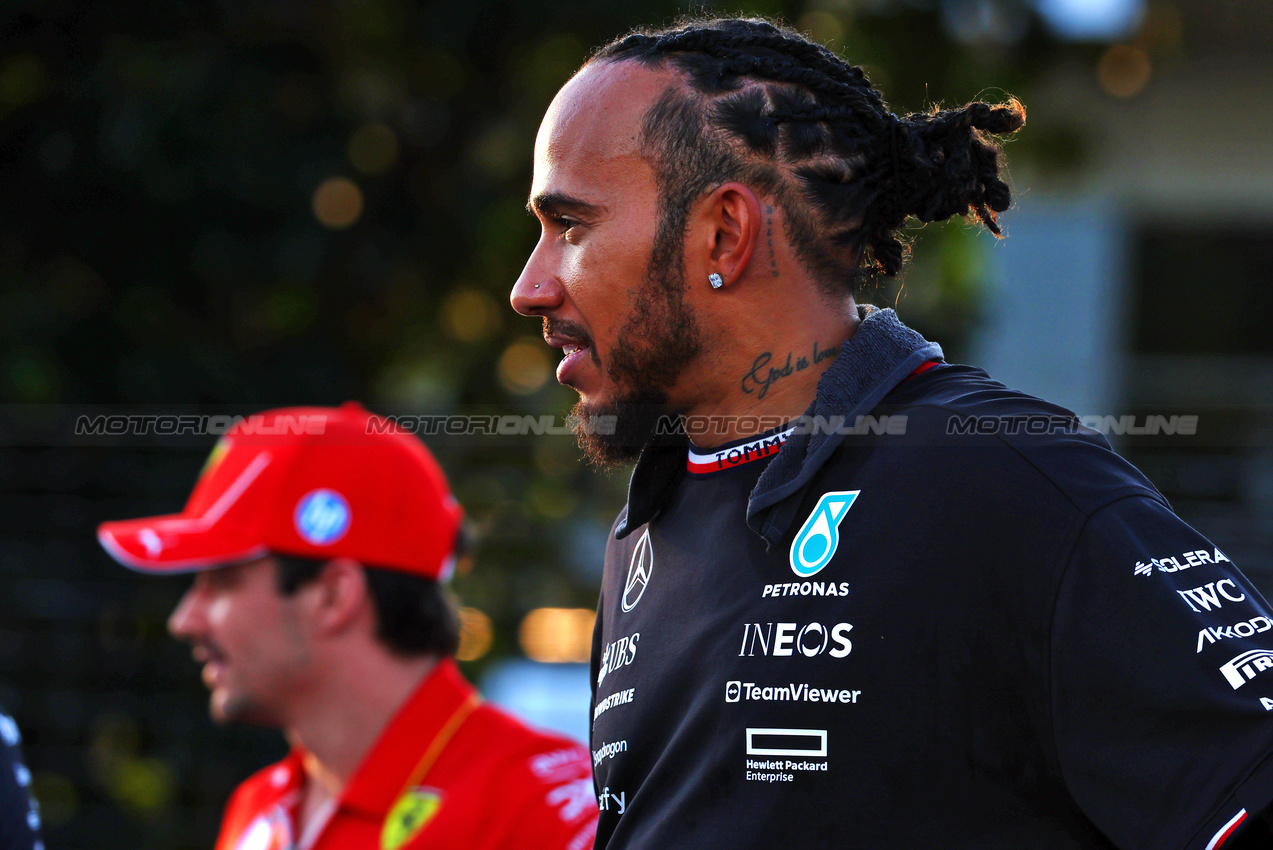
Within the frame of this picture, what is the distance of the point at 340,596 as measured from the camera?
310 centimetres

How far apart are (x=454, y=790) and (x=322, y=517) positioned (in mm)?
757

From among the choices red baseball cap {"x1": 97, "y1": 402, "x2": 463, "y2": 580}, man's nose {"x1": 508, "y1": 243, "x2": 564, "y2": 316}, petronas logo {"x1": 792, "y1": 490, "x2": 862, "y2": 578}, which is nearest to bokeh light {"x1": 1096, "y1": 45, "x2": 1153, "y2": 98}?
red baseball cap {"x1": 97, "y1": 402, "x2": 463, "y2": 580}

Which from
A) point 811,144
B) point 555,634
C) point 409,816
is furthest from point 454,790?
point 555,634

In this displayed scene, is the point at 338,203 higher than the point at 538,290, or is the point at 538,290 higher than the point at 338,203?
the point at 338,203

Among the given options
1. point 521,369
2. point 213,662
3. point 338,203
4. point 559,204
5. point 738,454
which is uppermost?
point 338,203

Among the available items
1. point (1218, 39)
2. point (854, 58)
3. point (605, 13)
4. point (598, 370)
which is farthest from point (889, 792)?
point (1218, 39)

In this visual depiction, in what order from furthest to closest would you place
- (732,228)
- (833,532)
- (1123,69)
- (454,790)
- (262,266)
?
(1123,69), (262,266), (454,790), (732,228), (833,532)

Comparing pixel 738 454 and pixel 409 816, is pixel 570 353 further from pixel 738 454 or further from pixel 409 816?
pixel 409 816

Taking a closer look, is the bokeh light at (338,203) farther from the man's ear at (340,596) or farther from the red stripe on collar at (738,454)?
the red stripe on collar at (738,454)

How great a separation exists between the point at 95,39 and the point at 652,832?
3.99 m

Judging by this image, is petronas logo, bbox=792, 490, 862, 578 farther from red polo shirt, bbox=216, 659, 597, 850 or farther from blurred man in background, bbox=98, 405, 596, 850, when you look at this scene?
blurred man in background, bbox=98, 405, 596, 850

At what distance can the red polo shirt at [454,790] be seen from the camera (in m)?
2.72

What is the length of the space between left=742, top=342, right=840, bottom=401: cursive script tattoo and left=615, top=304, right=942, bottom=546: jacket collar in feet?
0.18

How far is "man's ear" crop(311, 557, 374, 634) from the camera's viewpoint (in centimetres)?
308
